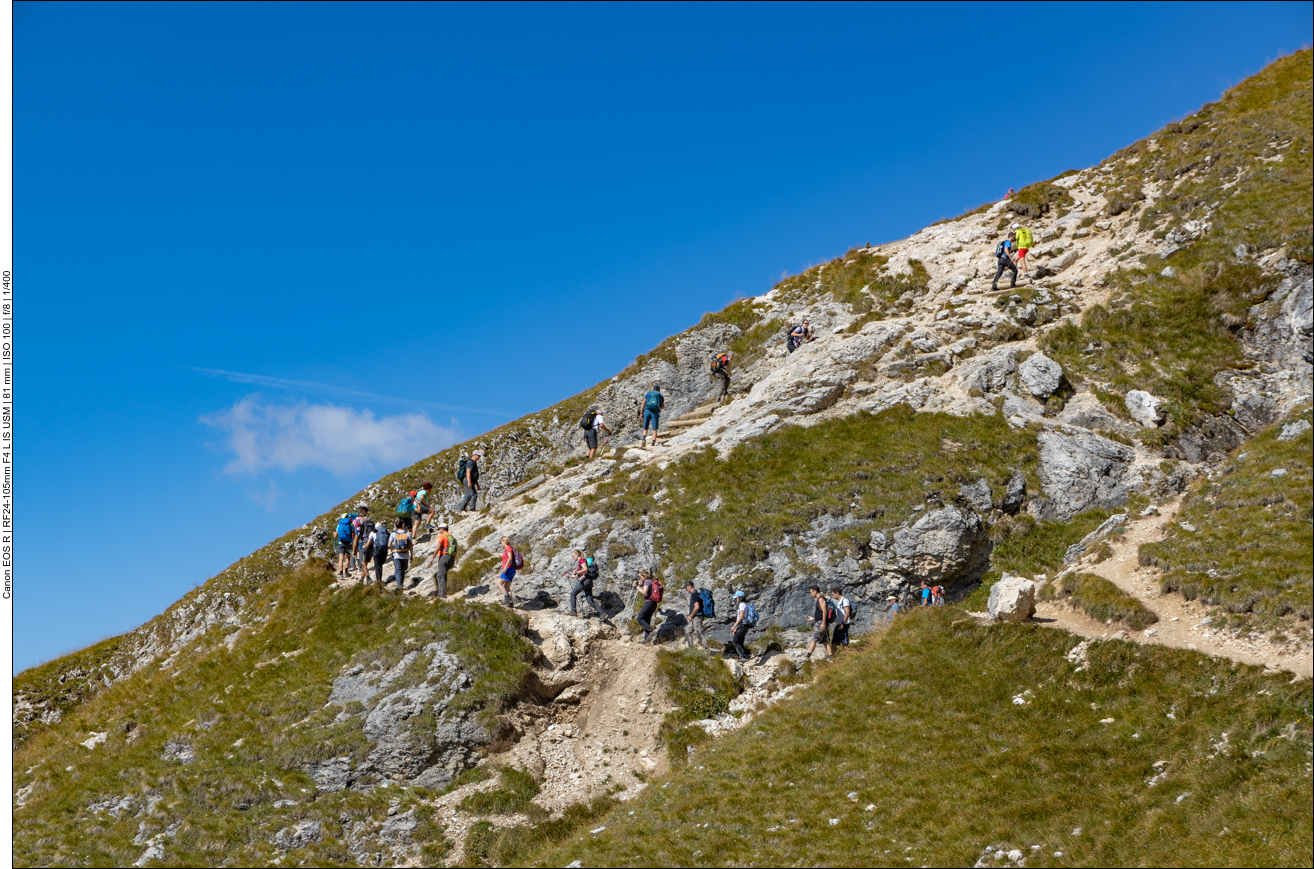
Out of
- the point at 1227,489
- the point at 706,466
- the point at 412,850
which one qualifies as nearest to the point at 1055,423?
the point at 1227,489

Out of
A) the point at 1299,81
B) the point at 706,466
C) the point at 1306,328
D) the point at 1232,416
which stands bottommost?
the point at 1232,416

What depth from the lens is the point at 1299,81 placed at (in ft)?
157

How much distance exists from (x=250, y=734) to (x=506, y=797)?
10.5 meters

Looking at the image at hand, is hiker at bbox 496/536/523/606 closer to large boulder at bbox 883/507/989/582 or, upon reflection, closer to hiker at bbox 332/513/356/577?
hiker at bbox 332/513/356/577

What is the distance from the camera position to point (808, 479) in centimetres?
3438

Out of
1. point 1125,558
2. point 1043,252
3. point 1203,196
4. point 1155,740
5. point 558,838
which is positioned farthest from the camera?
point 1043,252

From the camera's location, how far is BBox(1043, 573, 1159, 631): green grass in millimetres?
21625

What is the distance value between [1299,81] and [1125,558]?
4229cm

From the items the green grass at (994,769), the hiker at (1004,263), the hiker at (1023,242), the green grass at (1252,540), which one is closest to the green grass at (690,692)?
the green grass at (994,769)

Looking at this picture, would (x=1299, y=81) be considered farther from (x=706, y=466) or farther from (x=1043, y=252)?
(x=706, y=466)

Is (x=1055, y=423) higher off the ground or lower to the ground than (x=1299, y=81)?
lower

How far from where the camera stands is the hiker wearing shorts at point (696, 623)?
2966cm

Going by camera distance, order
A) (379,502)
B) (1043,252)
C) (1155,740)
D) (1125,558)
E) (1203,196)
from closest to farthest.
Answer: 1. (1155,740)
2. (1125,558)
3. (1203,196)
4. (1043,252)
5. (379,502)

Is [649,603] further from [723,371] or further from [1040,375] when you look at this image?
[1040,375]
